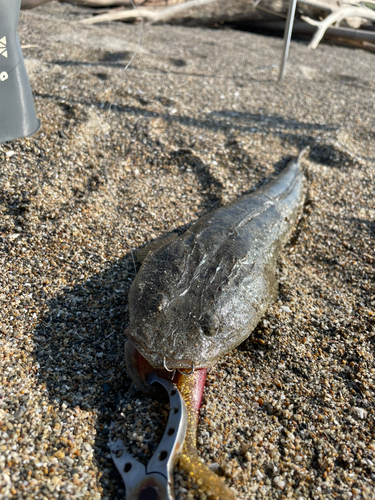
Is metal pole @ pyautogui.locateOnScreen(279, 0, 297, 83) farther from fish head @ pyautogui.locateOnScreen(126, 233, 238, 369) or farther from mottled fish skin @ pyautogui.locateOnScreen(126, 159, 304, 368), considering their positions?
fish head @ pyautogui.locateOnScreen(126, 233, 238, 369)

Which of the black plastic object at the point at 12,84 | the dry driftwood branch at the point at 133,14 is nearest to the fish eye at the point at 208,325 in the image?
the black plastic object at the point at 12,84

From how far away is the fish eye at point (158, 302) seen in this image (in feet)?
6.47

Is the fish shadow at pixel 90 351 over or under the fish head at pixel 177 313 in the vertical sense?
under

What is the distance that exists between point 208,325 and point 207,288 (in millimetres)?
239

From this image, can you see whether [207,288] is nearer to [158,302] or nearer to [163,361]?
[158,302]

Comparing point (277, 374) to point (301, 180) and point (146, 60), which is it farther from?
point (146, 60)

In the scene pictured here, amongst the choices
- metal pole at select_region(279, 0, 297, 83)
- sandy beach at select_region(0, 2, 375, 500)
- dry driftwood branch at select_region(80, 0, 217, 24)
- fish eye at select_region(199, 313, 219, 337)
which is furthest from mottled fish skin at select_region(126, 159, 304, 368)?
dry driftwood branch at select_region(80, 0, 217, 24)

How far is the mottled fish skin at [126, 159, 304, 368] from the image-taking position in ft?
6.24

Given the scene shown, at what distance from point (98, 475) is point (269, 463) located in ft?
2.51

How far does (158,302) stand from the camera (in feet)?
6.53

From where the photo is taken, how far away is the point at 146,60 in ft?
16.2

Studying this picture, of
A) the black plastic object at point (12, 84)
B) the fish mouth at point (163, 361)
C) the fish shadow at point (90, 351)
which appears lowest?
the fish shadow at point (90, 351)

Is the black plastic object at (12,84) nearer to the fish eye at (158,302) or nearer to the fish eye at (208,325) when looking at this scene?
the fish eye at (158,302)

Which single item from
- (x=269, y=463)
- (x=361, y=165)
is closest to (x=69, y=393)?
(x=269, y=463)
